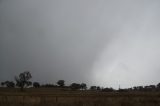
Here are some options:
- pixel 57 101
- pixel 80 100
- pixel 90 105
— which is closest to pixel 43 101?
pixel 57 101

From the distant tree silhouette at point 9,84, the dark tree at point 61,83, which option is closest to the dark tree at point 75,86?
the dark tree at point 61,83

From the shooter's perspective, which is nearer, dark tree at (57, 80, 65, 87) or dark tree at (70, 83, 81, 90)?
dark tree at (70, 83, 81, 90)

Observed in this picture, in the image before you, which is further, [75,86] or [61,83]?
[61,83]

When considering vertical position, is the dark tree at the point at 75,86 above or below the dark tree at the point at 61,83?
below

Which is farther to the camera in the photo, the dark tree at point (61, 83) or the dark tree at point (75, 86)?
the dark tree at point (61, 83)

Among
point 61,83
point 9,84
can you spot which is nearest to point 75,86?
point 61,83

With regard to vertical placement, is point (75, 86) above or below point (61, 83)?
below

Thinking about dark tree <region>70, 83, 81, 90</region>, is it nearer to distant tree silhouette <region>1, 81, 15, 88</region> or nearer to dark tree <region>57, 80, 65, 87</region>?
dark tree <region>57, 80, 65, 87</region>

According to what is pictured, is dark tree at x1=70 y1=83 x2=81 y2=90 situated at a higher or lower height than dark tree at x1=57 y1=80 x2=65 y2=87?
lower

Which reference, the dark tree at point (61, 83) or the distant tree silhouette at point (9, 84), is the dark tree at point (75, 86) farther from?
the distant tree silhouette at point (9, 84)

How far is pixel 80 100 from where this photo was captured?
3191cm

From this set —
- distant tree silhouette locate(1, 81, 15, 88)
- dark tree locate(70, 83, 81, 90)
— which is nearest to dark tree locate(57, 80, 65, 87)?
dark tree locate(70, 83, 81, 90)

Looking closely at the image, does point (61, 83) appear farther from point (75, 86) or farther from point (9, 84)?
point (9, 84)

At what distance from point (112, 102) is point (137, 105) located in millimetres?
2922
